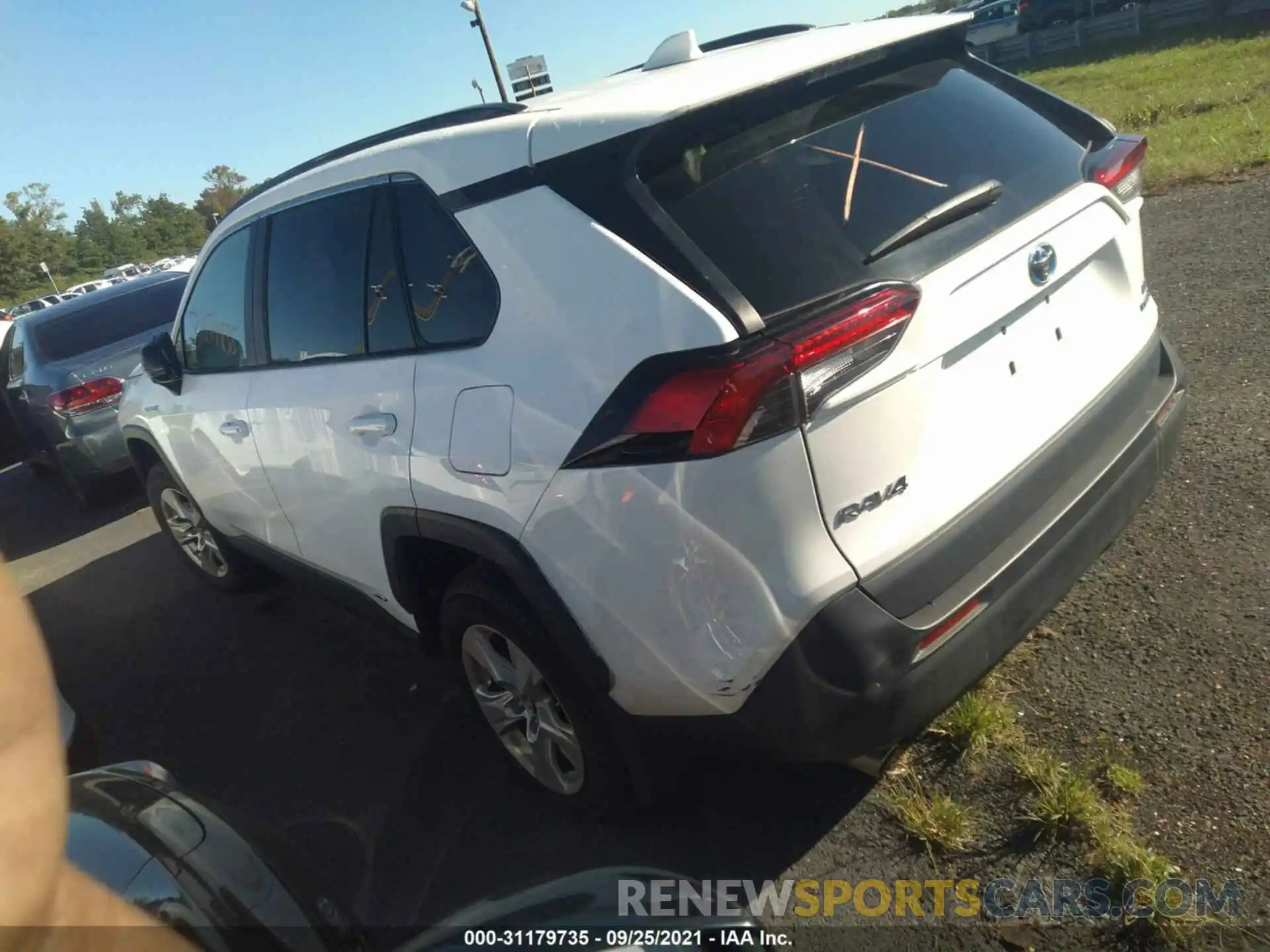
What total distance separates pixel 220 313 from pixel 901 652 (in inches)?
130

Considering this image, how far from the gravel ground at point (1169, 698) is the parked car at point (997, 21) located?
29992 mm

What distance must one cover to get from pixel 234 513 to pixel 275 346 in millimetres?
1107

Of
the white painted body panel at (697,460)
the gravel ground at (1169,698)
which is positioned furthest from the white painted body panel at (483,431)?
the gravel ground at (1169,698)

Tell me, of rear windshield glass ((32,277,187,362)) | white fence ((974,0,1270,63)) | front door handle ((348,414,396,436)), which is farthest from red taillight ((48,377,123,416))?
white fence ((974,0,1270,63))

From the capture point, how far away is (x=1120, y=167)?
9.10ft

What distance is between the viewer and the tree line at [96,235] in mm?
65688

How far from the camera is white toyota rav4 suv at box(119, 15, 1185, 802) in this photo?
2064mm

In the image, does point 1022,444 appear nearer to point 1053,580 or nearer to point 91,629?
point 1053,580

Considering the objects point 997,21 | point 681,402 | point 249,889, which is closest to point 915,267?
point 681,402

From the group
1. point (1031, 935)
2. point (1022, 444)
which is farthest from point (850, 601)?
point (1031, 935)

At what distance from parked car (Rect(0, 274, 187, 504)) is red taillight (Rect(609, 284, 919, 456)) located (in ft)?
21.9

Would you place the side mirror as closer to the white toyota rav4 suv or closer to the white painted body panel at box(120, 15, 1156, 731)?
the white toyota rav4 suv

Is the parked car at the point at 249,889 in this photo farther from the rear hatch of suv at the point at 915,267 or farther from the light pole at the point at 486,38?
the light pole at the point at 486,38

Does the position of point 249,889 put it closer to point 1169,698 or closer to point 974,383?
point 974,383
